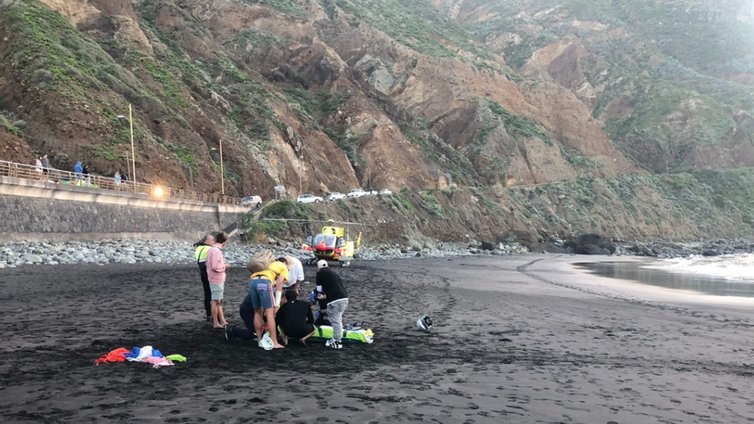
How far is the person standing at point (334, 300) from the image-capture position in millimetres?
10344

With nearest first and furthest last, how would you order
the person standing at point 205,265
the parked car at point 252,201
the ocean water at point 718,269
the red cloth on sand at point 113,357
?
1. the red cloth on sand at point 113,357
2. the person standing at point 205,265
3. the ocean water at point 718,269
4. the parked car at point 252,201

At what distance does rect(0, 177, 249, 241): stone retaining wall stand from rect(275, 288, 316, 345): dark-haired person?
19.3 metres

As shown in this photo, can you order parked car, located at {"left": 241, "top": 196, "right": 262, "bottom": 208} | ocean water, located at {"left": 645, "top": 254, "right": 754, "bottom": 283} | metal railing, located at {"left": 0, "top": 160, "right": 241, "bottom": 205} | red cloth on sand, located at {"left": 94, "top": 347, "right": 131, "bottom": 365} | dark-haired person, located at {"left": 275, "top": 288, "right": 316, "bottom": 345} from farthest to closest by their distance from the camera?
parked car, located at {"left": 241, "top": 196, "right": 262, "bottom": 208} → ocean water, located at {"left": 645, "top": 254, "right": 754, "bottom": 283} → metal railing, located at {"left": 0, "top": 160, "right": 241, "bottom": 205} → dark-haired person, located at {"left": 275, "top": 288, "right": 316, "bottom": 345} → red cloth on sand, located at {"left": 94, "top": 347, "right": 131, "bottom": 365}

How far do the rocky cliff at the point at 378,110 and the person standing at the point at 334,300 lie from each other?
3116cm

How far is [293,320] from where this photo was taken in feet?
33.7

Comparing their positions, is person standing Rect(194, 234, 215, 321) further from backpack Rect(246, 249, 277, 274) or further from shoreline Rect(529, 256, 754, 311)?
shoreline Rect(529, 256, 754, 311)

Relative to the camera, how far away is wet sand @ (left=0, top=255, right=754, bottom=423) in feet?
21.1

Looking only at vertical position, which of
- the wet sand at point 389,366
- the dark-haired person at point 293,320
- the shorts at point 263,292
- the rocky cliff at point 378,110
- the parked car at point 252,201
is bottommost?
the wet sand at point 389,366

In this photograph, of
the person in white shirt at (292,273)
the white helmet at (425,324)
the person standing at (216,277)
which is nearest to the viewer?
the person in white shirt at (292,273)

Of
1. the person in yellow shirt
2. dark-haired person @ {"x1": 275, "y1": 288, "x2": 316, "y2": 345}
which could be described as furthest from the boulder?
the person in yellow shirt

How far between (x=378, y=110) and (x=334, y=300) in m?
72.1

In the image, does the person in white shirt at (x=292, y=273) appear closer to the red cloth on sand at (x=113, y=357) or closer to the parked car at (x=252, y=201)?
the red cloth on sand at (x=113, y=357)

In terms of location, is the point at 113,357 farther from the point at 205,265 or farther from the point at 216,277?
the point at 205,265

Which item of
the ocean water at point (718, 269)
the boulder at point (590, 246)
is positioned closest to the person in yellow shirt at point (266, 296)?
the ocean water at point (718, 269)
